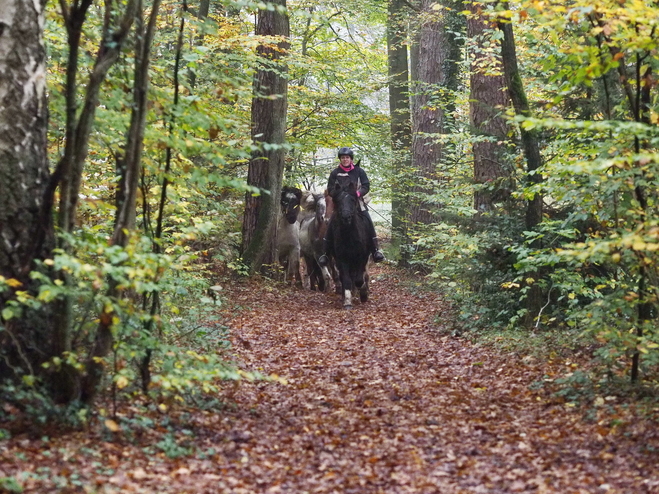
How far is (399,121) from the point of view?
74.0ft

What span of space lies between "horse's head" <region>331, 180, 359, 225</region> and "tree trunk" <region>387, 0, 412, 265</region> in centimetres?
607

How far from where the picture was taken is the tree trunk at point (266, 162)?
14992mm

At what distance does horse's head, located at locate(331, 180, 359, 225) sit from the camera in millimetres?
13289

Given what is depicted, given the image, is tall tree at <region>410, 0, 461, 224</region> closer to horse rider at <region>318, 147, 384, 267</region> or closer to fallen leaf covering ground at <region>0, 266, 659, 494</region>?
horse rider at <region>318, 147, 384, 267</region>

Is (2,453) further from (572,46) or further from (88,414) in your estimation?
(572,46)

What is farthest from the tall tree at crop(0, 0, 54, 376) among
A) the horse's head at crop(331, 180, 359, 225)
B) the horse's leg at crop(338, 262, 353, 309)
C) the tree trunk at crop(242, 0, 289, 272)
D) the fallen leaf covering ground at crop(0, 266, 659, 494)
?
the tree trunk at crop(242, 0, 289, 272)


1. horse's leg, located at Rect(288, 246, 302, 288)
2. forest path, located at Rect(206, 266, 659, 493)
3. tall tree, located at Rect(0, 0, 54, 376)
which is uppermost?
tall tree, located at Rect(0, 0, 54, 376)

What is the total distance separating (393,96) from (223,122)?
58.1 feet

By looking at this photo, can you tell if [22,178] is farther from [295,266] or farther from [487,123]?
[295,266]

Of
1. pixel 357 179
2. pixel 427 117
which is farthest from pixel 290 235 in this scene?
pixel 427 117

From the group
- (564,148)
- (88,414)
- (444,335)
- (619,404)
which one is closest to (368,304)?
(444,335)

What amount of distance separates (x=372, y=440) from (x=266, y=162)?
10073mm

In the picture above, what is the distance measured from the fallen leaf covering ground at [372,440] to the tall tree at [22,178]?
0.79m

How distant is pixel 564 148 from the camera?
25.4 ft
